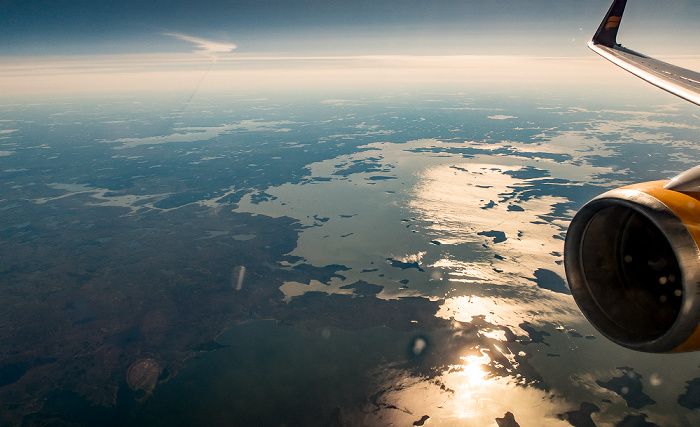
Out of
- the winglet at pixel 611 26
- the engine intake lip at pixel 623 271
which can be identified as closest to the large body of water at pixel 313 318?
the engine intake lip at pixel 623 271

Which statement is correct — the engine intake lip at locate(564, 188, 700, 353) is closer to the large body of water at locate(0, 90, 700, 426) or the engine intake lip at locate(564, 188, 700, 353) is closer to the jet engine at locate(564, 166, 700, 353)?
the jet engine at locate(564, 166, 700, 353)

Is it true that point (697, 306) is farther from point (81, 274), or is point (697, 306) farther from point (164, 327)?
point (81, 274)

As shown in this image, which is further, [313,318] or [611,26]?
[313,318]

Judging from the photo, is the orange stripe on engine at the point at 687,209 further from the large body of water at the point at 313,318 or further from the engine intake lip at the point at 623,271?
the large body of water at the point at 313,318

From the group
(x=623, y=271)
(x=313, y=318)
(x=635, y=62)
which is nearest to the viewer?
(x=623, y=271)

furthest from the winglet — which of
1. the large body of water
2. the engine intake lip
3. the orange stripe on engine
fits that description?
the large body of water

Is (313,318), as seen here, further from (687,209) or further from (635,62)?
(687,209)

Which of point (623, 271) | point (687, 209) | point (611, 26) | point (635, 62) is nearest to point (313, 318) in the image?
point (611, 26)
